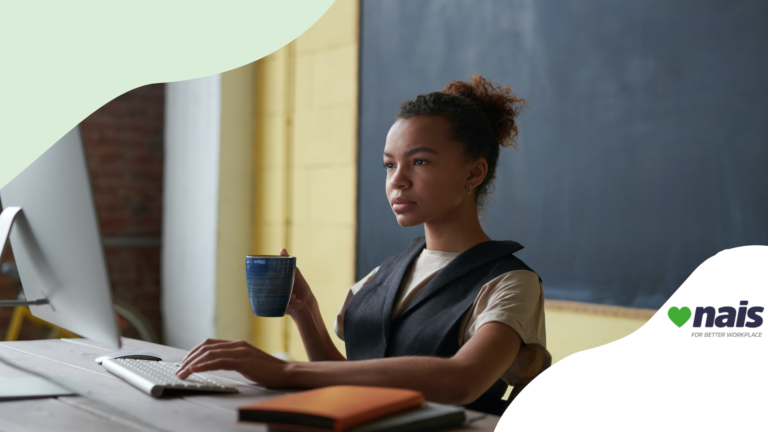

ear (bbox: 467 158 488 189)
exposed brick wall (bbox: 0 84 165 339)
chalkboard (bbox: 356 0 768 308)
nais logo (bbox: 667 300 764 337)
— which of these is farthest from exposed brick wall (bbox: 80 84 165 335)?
nais logo (bbox: 667 300 764 337)

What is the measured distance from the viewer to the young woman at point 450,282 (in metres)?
1.13

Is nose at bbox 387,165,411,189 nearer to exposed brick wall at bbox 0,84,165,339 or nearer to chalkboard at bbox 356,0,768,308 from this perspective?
chalkboard at bbox 356,0,768,308

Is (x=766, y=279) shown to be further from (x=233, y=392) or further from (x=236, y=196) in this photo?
(x=236, y=196)

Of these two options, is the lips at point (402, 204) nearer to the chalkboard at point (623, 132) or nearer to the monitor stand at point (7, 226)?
the monitor stand at point (7, 226)

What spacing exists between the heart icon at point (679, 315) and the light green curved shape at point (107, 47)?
173 cm

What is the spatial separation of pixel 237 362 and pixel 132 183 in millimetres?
2965

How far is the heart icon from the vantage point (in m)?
1.95

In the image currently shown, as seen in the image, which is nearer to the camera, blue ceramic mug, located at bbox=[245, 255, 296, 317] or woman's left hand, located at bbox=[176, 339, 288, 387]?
woman's left hand, located at bbox=[176, 339, 288, 387]

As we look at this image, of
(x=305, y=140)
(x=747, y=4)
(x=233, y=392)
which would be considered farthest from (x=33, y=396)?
(x=305, y=140)

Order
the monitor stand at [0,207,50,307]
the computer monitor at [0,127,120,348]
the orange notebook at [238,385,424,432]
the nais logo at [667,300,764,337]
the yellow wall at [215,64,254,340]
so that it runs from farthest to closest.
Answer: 1. the yellow wall at [215,64,254,340]
2. the nais logo at [667,300,764,337]
3. the monitor stand at [0,207,50,307]
4. the computer monitor at [0,127,120,348]
5. the orange notebook at [238,385,424,432]

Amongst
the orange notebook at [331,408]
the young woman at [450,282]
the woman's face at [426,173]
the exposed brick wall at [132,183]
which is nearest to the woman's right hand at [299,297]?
the young woman at [450,282]

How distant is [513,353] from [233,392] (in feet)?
1.51

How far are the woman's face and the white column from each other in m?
2.18

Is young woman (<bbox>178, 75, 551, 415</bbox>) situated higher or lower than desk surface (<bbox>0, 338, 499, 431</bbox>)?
higher
